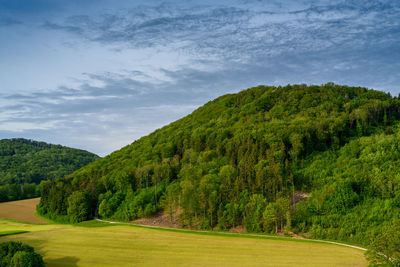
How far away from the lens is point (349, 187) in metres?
76.6

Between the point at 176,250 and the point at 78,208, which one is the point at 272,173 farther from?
the point at 78,208

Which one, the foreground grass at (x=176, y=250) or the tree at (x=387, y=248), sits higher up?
the tree at (x=387, y=248)

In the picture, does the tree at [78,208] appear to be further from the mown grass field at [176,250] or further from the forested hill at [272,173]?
the mown grass field at [176,250]

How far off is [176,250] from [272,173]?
4040 cm

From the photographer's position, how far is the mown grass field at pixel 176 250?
5072 centimetres

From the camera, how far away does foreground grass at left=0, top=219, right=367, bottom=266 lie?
5062 centimetres

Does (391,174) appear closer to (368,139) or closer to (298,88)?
(368,139)

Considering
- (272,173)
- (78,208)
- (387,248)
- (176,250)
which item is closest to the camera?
(387,248)

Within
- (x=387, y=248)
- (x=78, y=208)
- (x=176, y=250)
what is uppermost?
(x=387, y=248)

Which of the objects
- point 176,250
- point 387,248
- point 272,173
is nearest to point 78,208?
point 176,250

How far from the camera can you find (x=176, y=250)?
58562mm

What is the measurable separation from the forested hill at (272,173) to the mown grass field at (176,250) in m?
10.8

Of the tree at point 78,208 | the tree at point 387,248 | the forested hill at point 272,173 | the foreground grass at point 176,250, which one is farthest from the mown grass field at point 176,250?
the tree at point 78,208

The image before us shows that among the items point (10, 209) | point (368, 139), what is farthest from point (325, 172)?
point (10, 209)
